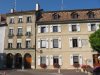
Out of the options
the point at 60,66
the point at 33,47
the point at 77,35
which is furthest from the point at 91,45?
the point at 33,47

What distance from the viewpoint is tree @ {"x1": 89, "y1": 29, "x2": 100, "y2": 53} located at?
144 feet

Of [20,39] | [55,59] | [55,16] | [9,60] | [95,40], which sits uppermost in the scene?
[55,16]

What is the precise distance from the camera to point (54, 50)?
50312mm

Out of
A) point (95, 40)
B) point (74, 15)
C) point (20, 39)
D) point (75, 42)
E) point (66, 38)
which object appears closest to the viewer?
point (95, 40)

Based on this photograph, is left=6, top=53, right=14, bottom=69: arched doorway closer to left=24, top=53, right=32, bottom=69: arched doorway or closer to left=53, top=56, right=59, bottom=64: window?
left=24, top=53, right=32, bottom=69: arched doorway

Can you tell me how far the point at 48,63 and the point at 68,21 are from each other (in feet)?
29.7

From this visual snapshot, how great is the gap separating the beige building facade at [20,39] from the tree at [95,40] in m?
12.2

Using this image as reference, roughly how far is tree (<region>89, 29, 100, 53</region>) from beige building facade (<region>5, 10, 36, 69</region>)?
39.9 ft

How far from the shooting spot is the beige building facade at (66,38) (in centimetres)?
4881

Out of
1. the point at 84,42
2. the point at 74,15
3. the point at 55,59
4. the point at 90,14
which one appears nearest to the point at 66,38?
the point at 84,42

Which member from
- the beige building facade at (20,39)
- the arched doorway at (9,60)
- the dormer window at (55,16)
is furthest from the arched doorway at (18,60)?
the dormer window at (55,16)

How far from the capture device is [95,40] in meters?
44.0

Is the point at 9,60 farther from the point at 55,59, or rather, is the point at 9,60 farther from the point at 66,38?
the point at 66,38

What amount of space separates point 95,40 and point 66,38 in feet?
24.3
